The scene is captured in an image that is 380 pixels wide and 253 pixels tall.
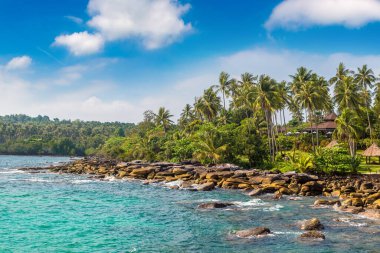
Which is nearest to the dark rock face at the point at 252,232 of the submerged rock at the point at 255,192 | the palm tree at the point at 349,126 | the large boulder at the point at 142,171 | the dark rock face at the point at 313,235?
the dark rock face at the point at 313,235

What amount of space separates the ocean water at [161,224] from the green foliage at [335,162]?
16754 millimetres

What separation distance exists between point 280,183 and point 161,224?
21674 millimetres

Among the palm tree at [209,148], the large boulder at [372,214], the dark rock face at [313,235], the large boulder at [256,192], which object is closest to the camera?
the dark rock face at [313,235]

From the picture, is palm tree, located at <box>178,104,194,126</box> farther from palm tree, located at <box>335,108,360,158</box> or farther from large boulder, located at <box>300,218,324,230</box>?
large boulder, located at <box>300,218,324,230</box>

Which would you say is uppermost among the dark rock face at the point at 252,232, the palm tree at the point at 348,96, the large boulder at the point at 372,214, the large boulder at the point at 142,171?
the palm tree at the point at 348,96

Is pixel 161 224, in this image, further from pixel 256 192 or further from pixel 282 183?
pixel 282 183

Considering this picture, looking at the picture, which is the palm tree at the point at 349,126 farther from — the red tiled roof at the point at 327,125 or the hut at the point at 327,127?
the red tiled roof at the point at 327,125

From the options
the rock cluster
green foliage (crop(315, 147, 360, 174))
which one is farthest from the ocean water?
green foliage (crop(315, 147, 360, 174))

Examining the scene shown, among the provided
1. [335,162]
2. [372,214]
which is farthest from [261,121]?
[372,214]

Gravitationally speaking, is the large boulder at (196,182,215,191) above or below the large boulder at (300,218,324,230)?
above

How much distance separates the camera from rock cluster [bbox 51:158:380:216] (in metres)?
34.7

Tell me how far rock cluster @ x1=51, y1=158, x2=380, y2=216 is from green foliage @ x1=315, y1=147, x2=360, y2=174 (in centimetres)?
236

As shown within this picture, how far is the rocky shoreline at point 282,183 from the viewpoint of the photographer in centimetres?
3422

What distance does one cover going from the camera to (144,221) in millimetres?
28375
